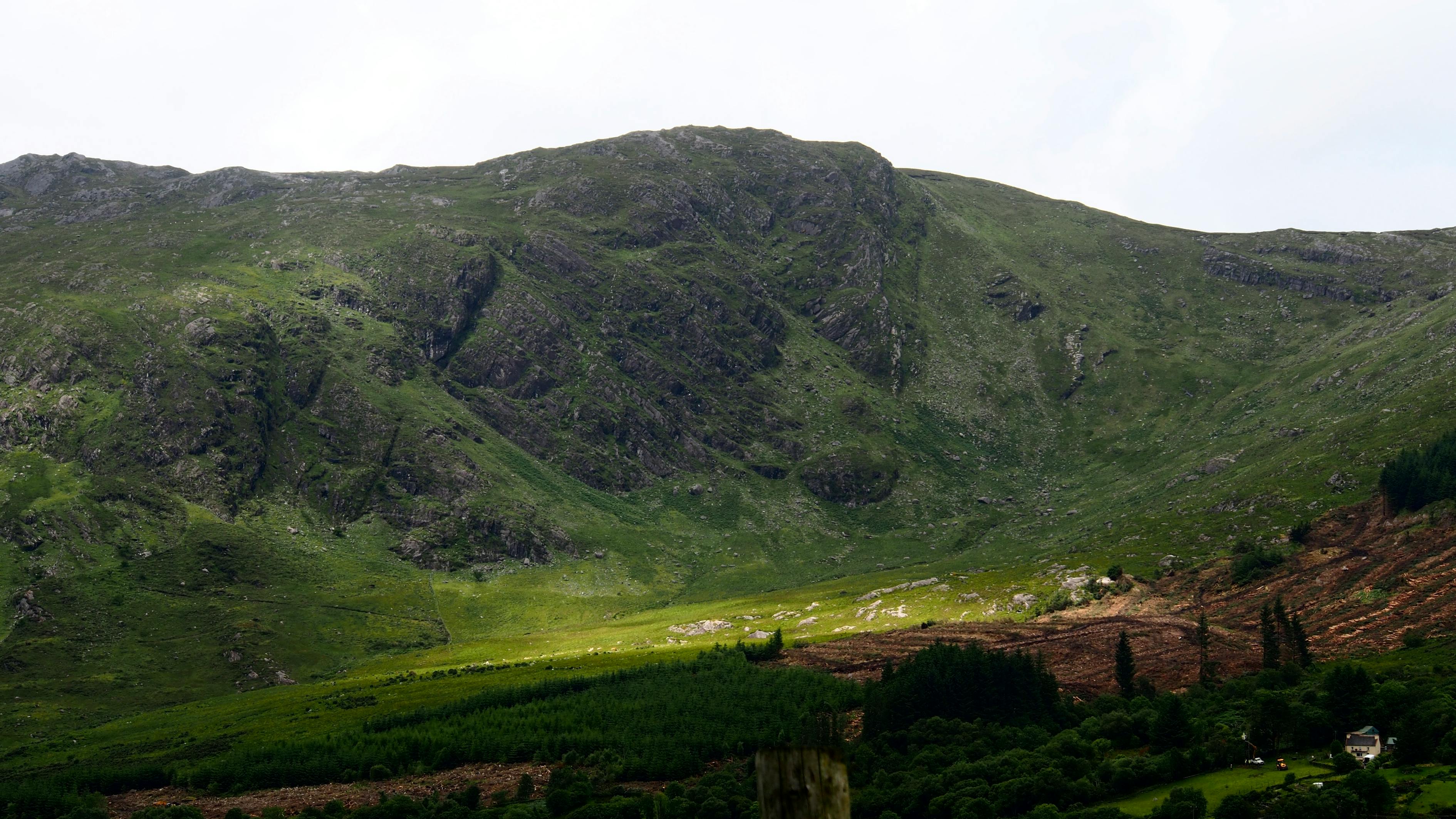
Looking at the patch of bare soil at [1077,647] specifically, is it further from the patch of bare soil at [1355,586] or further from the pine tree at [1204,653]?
the patch of bare soil at [1355,586]

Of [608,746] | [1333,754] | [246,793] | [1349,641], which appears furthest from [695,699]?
[1349,641]

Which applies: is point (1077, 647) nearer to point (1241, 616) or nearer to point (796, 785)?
point (1241, 616)

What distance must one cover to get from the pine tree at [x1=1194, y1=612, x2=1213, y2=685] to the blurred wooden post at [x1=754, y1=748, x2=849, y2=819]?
135 meters

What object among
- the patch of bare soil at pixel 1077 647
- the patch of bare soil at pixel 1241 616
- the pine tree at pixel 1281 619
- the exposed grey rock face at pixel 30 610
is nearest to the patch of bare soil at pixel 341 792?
the patch of bare soil at pixel 1077 647

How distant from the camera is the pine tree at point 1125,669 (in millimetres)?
127812

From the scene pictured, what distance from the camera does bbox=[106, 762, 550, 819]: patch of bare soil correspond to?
108875 mm

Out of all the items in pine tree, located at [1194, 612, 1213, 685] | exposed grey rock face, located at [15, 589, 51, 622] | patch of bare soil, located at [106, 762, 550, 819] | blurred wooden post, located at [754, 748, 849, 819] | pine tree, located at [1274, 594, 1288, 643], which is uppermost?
blurred wooden post, located at [754, 748, 849, 819]

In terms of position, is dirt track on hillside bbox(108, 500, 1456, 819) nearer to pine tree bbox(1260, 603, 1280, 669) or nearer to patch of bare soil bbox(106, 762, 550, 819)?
patch of bare soil bbox(106, 762, 550, 819)

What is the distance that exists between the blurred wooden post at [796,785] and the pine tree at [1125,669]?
13277cm

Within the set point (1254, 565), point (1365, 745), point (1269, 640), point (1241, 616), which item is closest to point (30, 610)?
point (1269, 640)

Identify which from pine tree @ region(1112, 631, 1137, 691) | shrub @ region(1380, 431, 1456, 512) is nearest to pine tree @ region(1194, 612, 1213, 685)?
pine tree @ region(1112, 631, 1137, 691)

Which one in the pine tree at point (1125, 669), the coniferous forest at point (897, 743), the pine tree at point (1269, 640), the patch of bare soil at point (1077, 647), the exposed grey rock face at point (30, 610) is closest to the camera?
the coniferous forest at point (897, 743)

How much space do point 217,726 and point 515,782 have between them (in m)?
64.7

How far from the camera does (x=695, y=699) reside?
5404 inches
